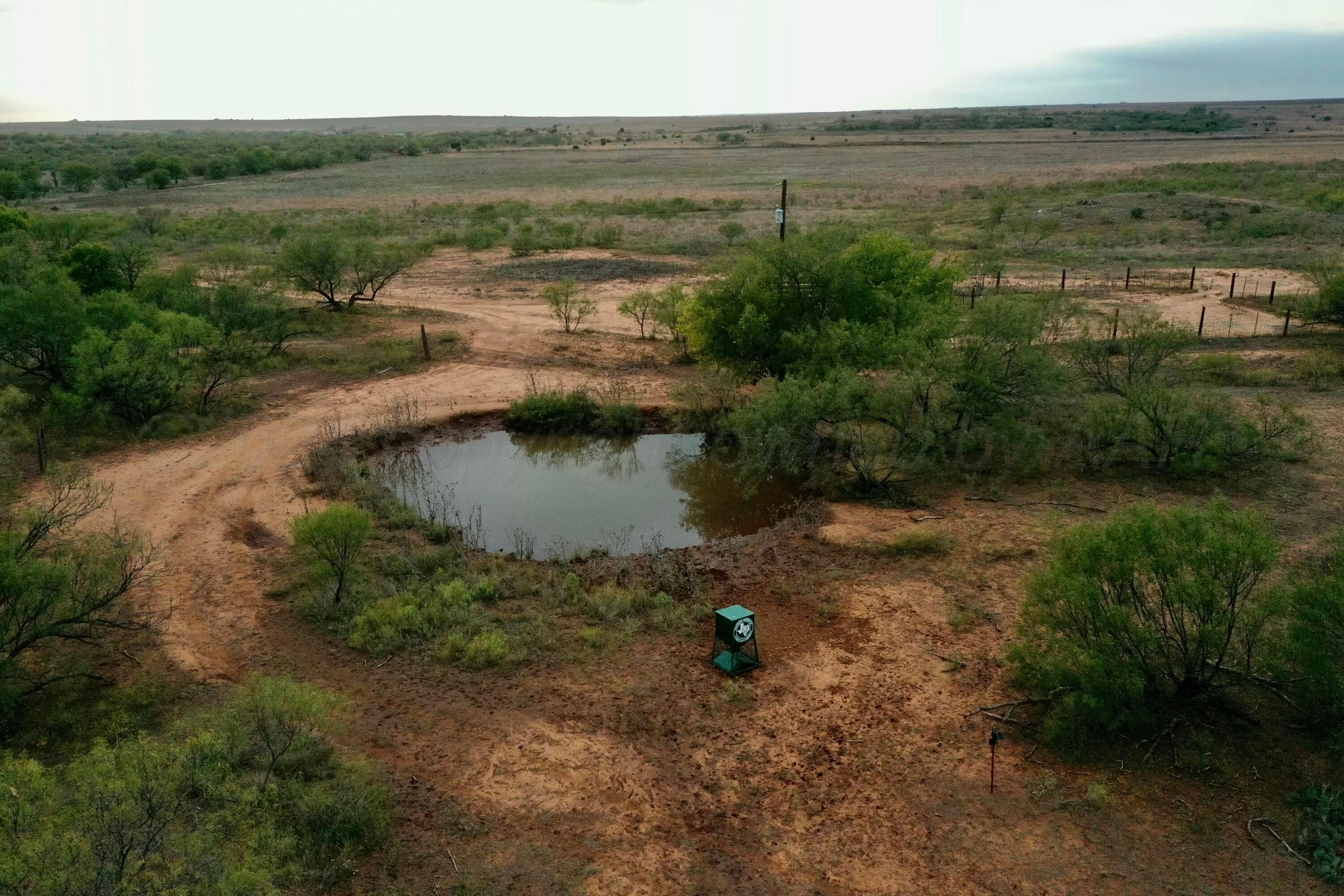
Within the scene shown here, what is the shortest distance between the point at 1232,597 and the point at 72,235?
31.5 m

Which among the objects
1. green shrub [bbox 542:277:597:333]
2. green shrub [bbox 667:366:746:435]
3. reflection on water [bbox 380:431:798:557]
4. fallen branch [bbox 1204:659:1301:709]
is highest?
green shrub [bbox 542:277:597:333]

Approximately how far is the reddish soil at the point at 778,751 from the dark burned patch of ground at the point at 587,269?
20.9 metres

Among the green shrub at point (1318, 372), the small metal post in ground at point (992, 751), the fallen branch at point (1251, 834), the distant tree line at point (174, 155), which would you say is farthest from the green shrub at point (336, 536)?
the distant tree line at point (174, 155)

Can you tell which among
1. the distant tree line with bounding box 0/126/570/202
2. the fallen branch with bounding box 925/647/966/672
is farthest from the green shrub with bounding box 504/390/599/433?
the distant tree line with bounding box 0/126/570/202

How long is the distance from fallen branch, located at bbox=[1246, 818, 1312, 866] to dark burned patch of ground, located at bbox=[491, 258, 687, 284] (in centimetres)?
2763

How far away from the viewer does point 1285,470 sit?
50.0ft

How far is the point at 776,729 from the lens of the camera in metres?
9.13

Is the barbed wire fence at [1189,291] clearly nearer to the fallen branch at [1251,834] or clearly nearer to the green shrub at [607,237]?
the green shrub at [607,237]

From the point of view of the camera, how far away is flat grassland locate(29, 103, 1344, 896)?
24.0ft

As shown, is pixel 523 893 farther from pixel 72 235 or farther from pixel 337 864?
pixel 72 235

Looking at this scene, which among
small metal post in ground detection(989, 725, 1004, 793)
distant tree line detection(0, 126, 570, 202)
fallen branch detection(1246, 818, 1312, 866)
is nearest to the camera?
fallen branch detection(1246, 818, 1312, 866)

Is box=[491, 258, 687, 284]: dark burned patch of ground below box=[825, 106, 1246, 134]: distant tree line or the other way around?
below

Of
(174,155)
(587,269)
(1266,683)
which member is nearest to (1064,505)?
(1266,683)

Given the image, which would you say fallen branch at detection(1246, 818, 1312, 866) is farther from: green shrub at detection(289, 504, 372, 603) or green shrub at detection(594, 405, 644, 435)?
Result: green shrub at detection(594, 405, 644, 435)
